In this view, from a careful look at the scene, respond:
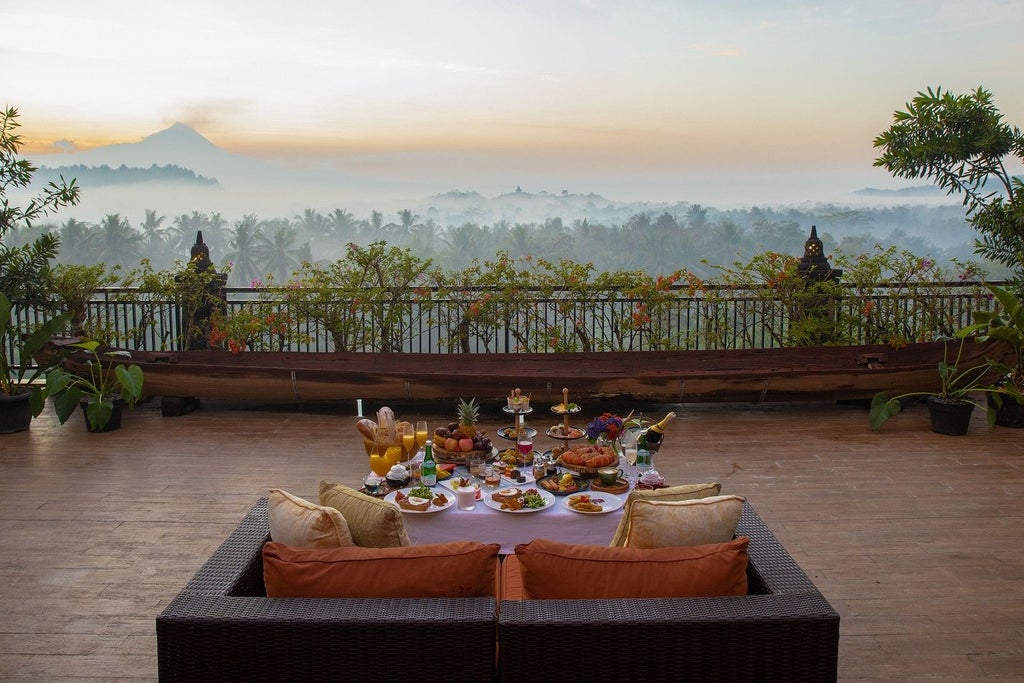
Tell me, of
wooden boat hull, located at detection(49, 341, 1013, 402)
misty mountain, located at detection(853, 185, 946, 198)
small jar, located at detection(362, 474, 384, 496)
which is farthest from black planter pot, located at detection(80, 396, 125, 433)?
misty mountain, located at detection(853, 185, 946, 198)

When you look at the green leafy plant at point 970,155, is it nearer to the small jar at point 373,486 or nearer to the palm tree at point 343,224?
the small jar at point 373,486

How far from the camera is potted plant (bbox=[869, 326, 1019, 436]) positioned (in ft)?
21.4

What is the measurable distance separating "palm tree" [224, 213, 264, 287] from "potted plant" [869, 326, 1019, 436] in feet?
23.7

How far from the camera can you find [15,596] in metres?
3.84

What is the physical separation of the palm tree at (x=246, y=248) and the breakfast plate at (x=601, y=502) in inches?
306

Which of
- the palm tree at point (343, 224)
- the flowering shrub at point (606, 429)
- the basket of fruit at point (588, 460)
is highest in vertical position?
the palm tree at point (343, 224)

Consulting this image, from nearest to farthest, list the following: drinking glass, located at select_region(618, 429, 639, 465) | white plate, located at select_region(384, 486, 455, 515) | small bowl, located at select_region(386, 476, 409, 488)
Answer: white plate, located at select_region(384, 486, 455, 515), small bowl, located at select_region(386, 476, 409, 488), drinking glass, located at select_region(618, 429, 639, 465)

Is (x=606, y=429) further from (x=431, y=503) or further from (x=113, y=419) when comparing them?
(x=113, y=419)

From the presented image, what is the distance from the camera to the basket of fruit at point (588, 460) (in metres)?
4.06

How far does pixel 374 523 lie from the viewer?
2.76 metres

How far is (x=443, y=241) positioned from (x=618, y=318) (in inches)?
142

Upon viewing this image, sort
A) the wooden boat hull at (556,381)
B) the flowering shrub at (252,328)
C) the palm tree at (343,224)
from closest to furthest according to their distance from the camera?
the wooden boat hull at (556,381), the flowering shrub at (252,328), the palm tree at (343,224)

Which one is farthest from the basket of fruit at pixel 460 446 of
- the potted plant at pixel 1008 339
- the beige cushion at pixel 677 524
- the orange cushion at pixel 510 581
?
the potted plant at pixel 1008 339

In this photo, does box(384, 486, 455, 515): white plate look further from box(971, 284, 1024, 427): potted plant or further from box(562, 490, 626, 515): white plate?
box(971, 284, 1024, 427): potted plant
